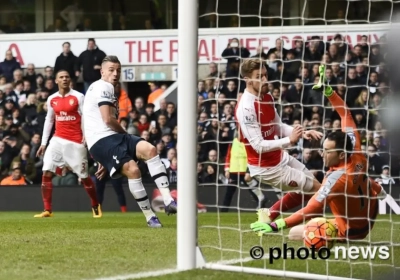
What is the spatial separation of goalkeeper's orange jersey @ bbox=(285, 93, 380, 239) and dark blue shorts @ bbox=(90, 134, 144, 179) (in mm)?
2962

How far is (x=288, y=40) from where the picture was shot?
17531mm

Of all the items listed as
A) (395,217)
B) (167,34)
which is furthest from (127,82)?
(395,217)

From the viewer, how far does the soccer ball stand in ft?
25.7

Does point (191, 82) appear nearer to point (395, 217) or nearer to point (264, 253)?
point (264, 253)

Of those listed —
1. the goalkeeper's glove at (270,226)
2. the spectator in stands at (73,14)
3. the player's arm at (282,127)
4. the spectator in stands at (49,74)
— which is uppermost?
the spectator in stands at (73,14)

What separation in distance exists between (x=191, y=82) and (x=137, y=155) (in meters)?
3.98

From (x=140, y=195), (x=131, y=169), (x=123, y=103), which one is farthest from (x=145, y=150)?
(x=123, y=103)

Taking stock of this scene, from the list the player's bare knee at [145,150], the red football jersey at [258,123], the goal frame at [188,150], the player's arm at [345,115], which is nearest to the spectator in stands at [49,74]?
the player's bare knee at [145,150]

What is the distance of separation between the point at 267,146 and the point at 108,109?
6.44ft

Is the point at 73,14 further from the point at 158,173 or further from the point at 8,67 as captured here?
the point at 158,173

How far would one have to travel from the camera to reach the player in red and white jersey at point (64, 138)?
45.8 feet

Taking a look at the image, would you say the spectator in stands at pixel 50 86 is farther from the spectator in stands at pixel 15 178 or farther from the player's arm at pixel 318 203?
the player's arm at pixel 318 203

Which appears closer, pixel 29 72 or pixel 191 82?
pixel 191 82

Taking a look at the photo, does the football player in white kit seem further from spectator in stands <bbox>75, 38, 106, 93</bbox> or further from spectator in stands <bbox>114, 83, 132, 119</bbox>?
spectator in stands <bbox>75, 38, 106, 93</bbox>
